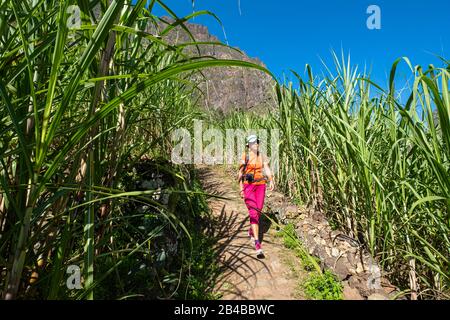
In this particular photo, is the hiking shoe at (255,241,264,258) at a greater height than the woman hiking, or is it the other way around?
the woman hiking

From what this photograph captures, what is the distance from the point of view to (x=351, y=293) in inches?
77.9

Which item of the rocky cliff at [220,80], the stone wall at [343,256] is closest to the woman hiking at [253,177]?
the stone wall at [343,256]

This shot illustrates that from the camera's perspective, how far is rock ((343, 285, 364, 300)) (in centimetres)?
192

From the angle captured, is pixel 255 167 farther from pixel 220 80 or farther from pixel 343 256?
pixel 220 80

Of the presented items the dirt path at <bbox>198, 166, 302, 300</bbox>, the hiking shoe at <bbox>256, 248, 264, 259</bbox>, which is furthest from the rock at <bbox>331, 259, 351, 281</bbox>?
the hiking shoe at <bbox>256, 248, 264, 259</bbox>

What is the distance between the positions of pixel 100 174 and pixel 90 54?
379 millimetres

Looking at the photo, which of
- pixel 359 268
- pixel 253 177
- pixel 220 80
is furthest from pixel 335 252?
pixel 220 80

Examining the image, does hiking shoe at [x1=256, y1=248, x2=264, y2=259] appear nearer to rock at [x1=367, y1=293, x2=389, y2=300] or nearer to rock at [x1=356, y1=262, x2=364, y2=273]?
rock at [x1=356, y1=262, x2=364, y2=273]

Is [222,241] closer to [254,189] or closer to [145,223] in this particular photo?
[254,189]

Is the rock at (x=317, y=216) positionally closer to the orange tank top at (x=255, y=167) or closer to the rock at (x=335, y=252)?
the rock at (x=335, y=252)

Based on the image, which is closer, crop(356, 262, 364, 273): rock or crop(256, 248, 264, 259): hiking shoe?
crop(356, 262, 364, 273): rock

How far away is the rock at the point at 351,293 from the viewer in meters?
1.92

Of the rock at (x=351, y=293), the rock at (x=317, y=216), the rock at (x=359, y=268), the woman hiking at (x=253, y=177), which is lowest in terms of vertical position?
the rock at (x=351, y=293)
